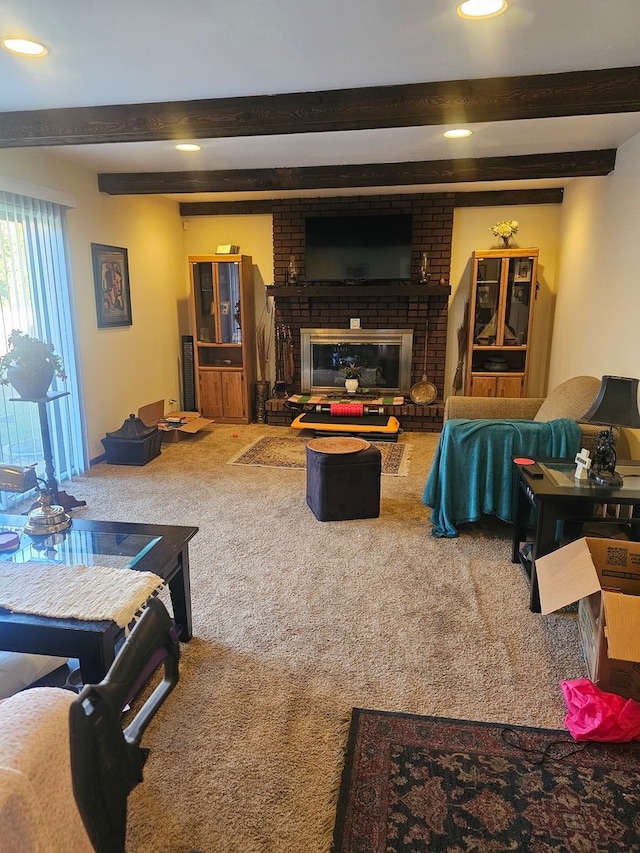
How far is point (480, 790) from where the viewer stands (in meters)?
1.62

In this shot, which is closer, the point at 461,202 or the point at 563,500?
the point at 563,500

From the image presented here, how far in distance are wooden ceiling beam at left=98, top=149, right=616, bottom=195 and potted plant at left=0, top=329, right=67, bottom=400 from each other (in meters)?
2.10

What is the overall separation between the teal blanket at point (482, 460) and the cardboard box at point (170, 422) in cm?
291

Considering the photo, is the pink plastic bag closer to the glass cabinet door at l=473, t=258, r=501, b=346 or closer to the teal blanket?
the teal blanket

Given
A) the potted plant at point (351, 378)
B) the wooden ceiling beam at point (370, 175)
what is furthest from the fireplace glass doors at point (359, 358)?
the wooden ceiling beam at point (370, 175)

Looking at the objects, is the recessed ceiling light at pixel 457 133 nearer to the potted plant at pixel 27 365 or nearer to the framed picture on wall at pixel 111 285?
the potted plant at pixel 27 365

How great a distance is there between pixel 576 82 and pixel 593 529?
90.0 inches

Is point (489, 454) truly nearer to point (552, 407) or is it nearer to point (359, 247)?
point (552, 407)

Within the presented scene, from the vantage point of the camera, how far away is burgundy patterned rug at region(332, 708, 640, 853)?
58.3 inches

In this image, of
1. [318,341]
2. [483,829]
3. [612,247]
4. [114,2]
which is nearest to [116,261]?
[318,341]

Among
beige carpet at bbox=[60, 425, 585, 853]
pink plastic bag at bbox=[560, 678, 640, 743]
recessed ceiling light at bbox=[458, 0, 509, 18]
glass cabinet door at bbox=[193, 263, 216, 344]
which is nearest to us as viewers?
beige carpet at bbox=[60, 425, 585, 853]

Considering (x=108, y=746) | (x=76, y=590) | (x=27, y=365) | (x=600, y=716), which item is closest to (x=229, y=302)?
(x=27, y=365)

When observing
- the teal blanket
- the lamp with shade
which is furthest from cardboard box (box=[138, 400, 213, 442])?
the lamp with shade

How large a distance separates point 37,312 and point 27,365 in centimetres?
100
